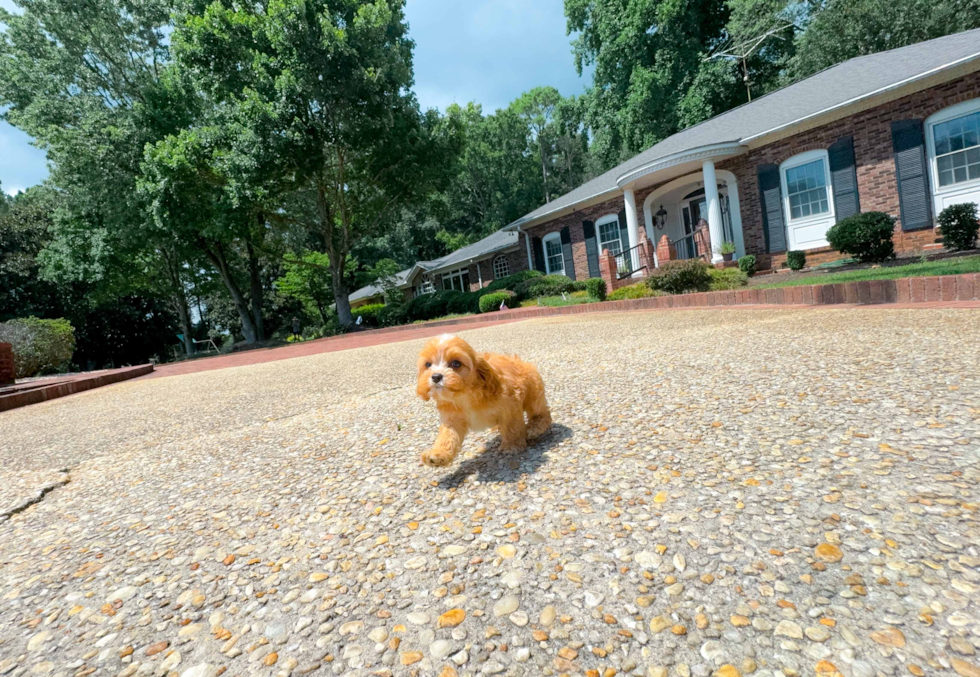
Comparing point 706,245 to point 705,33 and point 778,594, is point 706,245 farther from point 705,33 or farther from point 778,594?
point 705,33

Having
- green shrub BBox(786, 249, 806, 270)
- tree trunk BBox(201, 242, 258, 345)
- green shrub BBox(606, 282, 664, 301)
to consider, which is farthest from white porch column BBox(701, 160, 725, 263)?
tree trunk BBox(201, 242, 258, 345)

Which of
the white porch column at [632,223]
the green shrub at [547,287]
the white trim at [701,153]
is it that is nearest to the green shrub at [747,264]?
the white trim at [701,153]

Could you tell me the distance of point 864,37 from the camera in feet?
75.0

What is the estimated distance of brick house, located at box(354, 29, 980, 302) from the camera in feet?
36.7

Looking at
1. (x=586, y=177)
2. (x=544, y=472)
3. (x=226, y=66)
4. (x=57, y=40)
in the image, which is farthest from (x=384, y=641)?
(x=586, y=177)

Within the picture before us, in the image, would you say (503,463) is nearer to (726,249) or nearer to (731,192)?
(726,249)

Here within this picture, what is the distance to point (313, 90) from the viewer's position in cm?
1761

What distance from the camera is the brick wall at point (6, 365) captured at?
10234mm

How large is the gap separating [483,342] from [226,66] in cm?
1779

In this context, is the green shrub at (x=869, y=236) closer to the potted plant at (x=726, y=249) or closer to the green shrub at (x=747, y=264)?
the green shrub at (x=747, y=264)

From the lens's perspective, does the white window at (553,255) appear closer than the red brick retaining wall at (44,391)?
No

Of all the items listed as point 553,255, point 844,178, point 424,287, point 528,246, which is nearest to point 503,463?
point 844,178

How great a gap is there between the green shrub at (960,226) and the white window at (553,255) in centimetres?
1355

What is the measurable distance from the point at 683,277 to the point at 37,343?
723 inches
